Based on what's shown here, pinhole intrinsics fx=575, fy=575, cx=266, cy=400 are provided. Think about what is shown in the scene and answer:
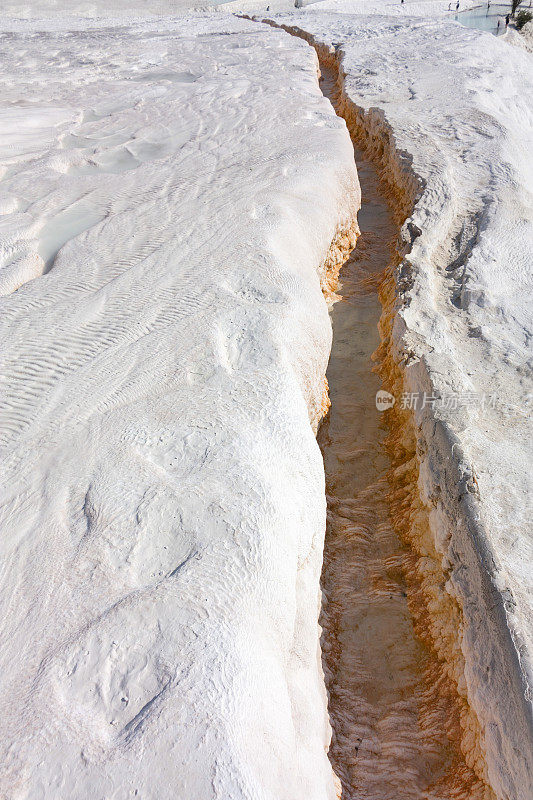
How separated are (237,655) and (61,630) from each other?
0.48 metres

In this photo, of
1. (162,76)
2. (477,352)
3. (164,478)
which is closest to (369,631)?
(164,478)

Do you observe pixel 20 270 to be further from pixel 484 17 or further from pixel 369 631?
pixel 484 17

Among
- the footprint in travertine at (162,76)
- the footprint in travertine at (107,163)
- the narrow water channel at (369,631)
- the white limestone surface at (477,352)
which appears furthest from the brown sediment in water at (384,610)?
the footprint in travertine at (162,76)

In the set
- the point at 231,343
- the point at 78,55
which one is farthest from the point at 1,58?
the point at 231,343

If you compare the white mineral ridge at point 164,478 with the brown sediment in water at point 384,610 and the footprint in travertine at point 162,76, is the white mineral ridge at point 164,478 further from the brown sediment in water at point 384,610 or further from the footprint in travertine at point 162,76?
the footprint in travertine at point 162,76

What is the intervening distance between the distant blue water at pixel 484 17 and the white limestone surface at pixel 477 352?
10.7 metres

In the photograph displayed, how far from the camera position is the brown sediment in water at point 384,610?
A: 6.56ft

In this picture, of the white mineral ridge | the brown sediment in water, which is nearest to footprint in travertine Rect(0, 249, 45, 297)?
the white mineral ridge

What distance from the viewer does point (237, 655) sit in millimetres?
1531

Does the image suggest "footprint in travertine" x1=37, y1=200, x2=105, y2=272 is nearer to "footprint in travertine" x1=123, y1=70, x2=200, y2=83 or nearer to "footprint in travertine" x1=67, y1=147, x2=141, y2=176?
"footprint in travertine" x1=67, y1=147, x2=141, y2=176

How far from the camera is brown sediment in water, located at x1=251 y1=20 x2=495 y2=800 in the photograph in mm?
1998

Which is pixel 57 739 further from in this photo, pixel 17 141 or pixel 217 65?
pixel 217 65

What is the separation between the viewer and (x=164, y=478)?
1.93 meters

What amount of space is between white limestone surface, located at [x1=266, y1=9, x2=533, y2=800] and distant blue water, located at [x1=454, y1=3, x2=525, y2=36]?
10687mm
